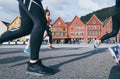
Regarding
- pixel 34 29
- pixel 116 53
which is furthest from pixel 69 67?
pixel 34 29

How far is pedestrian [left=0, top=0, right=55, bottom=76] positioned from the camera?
385 cm

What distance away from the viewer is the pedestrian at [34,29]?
385 cm

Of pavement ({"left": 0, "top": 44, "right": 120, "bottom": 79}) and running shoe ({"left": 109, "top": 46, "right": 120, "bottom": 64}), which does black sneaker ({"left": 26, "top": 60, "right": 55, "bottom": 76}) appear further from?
running shoe ({"left": 109, "top": 46, "right": 120, "bottom": 64})

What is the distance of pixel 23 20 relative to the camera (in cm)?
413

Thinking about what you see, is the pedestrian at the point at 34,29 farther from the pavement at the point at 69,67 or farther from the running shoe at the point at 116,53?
the running shoe at the point at 116,53

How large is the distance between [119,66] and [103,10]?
155 metres

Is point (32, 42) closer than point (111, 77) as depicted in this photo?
No

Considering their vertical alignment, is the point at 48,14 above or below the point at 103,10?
below

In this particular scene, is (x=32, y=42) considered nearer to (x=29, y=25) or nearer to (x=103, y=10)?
(x=29, y=25)

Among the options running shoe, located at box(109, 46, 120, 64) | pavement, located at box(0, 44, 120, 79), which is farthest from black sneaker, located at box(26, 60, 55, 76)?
running shoe, located at box(109, 46, 120, 64)

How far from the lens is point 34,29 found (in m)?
3.97

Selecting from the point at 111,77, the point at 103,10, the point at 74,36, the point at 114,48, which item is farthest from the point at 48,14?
the point at 103,10

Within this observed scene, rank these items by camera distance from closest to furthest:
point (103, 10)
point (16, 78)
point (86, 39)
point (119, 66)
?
point (16, 78), point (119, 66), point (86, 39), point (103, 10)

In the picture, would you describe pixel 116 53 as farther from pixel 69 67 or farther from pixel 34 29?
pixel 34 29
